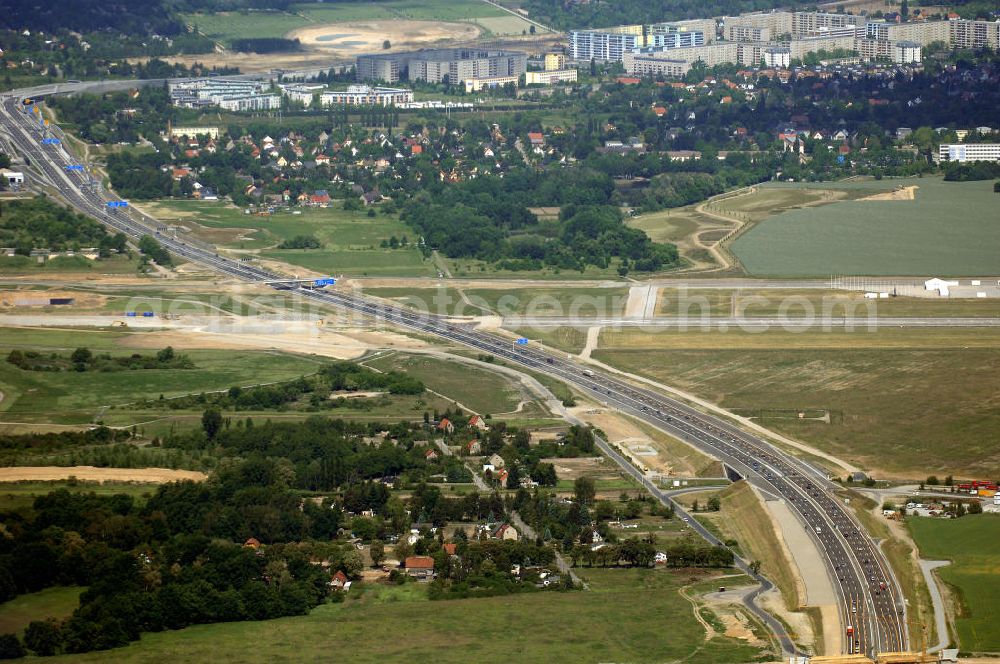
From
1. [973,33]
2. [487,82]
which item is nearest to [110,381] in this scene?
[487,82]

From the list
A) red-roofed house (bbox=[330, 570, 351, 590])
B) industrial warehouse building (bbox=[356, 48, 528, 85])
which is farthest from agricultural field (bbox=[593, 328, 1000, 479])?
industrial warehouse building (bbox=[356, 48, 528, 85])

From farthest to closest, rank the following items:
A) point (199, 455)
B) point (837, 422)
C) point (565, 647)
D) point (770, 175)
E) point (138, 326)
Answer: point (770, 175) → point (138, 326) → point (837, 422) → point (199, 455) → point (565, 647)

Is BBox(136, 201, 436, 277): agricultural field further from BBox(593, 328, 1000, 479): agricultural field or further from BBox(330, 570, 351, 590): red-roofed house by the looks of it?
BBox(330, 570, 351, 590): red-roofed house

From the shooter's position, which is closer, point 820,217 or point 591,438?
point 591,438

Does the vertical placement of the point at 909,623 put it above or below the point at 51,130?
below

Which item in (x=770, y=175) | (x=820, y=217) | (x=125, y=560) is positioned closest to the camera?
(x=125, y=560)

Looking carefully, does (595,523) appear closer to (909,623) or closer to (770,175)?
(909,623)

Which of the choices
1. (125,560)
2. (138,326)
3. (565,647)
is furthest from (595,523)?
(138,326)
